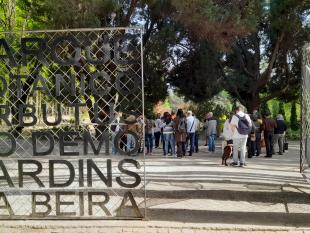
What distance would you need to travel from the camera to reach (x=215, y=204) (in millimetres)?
7359

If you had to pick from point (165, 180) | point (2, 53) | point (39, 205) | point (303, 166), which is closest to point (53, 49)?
point (2, 53)

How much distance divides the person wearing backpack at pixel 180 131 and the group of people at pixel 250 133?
195 centimetres

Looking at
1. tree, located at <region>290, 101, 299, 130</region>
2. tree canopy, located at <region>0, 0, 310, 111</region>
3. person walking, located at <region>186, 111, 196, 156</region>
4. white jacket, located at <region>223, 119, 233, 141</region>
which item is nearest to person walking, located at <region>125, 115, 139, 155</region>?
person walking, located at <region>186, 111, 196, 156</region>

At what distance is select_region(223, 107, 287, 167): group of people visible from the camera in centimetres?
1157

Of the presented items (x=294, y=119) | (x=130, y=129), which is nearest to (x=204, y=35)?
(x=130, y=129)

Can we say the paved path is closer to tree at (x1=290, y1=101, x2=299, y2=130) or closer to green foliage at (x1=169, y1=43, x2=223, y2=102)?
green foliage at (x1=169, y1=43, x2=223, y2=102)

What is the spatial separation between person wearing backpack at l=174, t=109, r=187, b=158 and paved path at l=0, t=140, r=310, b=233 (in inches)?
106

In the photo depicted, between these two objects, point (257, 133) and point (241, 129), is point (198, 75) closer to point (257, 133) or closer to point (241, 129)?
point (257, 133)

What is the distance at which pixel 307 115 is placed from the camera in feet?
28.3


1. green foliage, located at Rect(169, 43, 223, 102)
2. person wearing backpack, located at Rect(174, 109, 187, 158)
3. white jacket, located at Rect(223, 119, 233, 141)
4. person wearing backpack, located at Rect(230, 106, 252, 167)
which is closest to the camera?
person wearing backpack, located at Rect(230, 106, 252, 167)

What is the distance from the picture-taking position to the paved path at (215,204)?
6086 millimetres

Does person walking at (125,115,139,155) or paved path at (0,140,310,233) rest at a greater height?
person walking at (125,115,139,155)

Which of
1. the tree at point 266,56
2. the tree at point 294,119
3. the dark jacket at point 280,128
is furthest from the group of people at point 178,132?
the tree at point 294,119

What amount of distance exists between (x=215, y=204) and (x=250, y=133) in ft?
22.7
